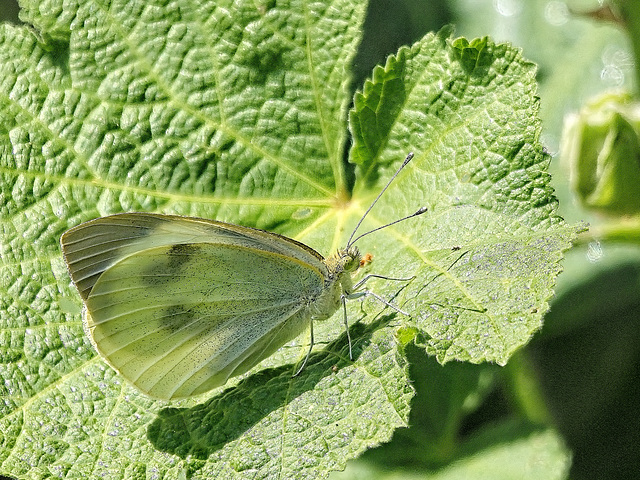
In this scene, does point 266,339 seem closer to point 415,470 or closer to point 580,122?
point 415,470

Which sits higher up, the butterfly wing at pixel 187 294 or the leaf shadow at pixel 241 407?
the butterfly wing at pixel 187 294

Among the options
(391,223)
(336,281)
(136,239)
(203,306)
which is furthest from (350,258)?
(136,239)

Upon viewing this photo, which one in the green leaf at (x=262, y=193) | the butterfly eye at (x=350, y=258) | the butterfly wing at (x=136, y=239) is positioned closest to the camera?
the green leaf at (x=262, y=193)

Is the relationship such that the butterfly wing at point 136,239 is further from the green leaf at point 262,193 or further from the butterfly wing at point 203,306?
the green leaf at point 262,193

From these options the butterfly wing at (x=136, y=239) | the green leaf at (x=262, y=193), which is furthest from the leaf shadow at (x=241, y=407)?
the butterfly wing at (x=136, y=239)

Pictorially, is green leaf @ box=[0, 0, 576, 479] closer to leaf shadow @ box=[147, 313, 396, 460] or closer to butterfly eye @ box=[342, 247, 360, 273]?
leaf shadow @ box=[147, 313, 396, 460]

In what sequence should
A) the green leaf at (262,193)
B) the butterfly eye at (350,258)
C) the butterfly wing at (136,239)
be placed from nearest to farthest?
the green leaf at (262,193) < the butterfly wing at (136,239) < the butterfly eye at (350,258)

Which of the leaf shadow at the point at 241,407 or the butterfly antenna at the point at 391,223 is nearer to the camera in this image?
the leaf shadow at the point at 241,407
